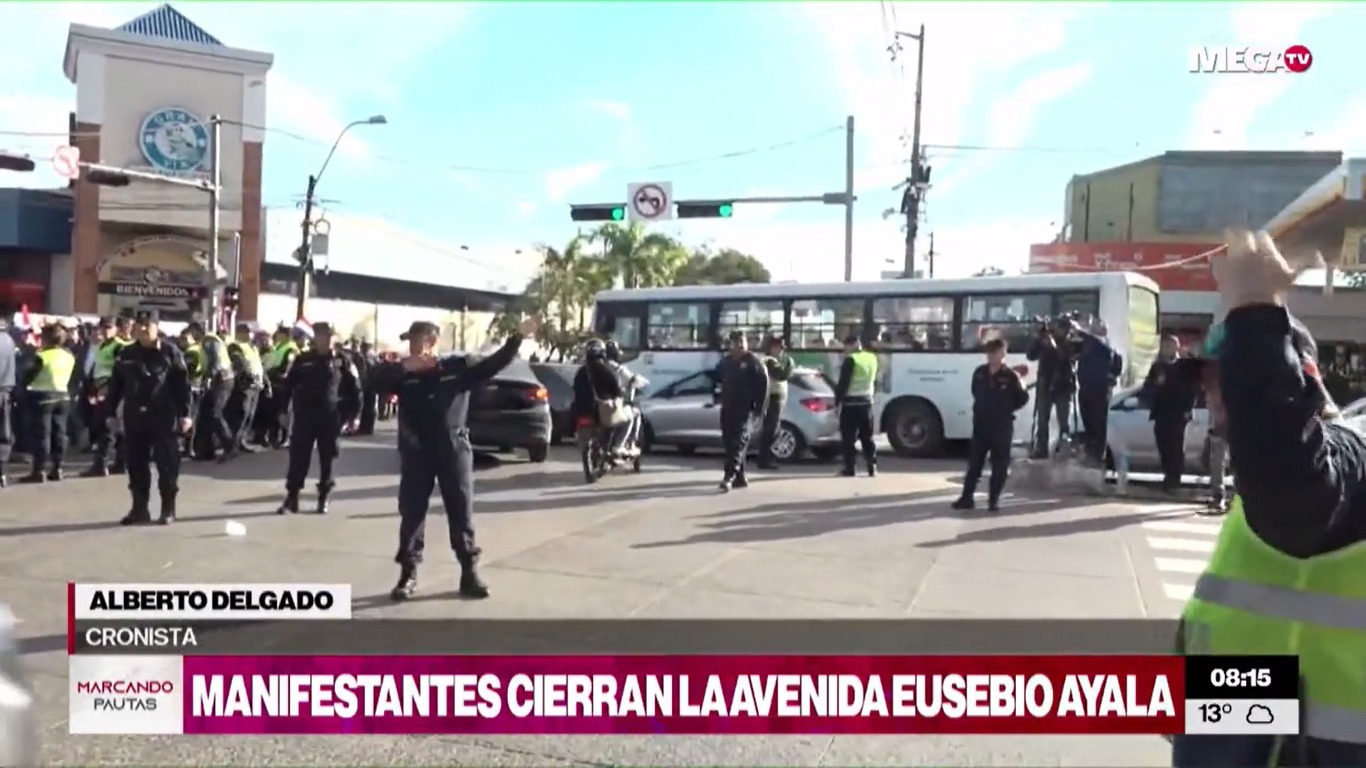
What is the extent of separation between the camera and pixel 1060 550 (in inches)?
348

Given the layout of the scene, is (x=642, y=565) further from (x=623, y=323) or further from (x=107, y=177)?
(x=107, y=177)

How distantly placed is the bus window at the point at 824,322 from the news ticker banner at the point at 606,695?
1294 cm

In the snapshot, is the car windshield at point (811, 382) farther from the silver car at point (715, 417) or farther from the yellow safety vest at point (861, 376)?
the yellow safety vest at point (861, 376)

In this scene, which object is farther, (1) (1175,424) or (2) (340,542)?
(1) (1175,424)

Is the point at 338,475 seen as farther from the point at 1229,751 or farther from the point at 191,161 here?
the point at 191,161

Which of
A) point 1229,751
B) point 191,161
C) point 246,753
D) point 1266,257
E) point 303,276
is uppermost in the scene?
point 191,161

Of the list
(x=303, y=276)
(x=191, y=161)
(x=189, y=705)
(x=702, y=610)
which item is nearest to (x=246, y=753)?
(x=189, y=705)

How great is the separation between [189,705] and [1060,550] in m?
6.59

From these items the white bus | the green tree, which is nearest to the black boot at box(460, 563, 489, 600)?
the white bus

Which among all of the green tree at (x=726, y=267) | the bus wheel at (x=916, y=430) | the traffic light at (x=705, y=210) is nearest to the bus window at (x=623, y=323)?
the traffic light at (x=705, y=210)

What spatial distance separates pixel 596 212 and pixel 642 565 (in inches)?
663

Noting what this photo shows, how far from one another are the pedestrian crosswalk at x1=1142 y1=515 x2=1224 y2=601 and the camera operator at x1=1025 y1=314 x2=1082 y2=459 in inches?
105

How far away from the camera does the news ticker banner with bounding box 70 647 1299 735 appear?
14.9 ft

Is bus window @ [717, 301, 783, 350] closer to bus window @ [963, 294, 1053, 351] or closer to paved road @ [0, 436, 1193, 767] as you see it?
bus window @ [963, 294, 1053, 351]
